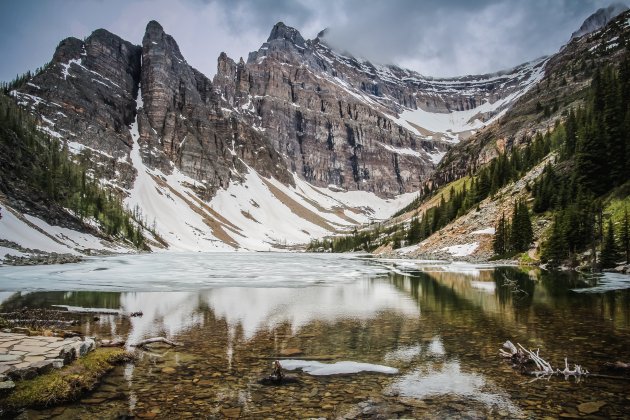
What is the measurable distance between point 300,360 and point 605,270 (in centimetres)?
4172

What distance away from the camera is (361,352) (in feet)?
40.3

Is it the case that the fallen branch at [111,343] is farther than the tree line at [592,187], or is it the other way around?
the tree line at [592,187]

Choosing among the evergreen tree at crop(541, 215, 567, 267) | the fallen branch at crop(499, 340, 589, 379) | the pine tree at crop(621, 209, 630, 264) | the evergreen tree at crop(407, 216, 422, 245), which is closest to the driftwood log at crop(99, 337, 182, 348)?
the fallen branch at crop(499, 340, 589, 379)

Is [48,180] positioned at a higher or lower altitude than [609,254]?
higher

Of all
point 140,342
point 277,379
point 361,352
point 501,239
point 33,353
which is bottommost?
point 361,352

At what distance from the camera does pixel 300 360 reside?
11391 mm

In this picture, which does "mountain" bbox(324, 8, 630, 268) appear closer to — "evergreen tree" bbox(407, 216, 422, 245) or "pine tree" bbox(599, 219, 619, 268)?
"evergreen tree" bbox(407, 216, 422, 245)

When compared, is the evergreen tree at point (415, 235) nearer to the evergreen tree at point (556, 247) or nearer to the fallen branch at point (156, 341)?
the evergreen tree at point (556, 247)

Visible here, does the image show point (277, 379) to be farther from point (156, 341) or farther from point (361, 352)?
point (156, 341)

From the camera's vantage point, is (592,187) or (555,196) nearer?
(592,187)

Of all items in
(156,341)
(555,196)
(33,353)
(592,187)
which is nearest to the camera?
(33,353)

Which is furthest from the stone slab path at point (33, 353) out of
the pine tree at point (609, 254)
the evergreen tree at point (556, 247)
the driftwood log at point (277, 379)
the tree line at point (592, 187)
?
the evergreen tree at point (556, 247)

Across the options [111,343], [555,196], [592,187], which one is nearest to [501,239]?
[555,196]

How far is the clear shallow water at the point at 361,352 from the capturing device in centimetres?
802
